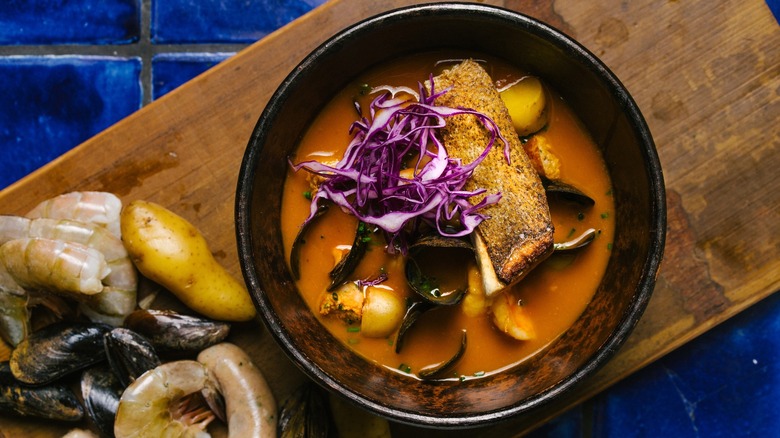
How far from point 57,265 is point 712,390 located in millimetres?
2340

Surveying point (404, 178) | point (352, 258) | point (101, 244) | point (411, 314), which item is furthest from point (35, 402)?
point (404, 178)

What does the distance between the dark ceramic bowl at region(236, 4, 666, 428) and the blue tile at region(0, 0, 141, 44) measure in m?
1.09

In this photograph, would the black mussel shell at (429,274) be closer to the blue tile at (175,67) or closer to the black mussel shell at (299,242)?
the black mussel shell at (299,242)

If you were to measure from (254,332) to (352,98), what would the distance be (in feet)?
2.79

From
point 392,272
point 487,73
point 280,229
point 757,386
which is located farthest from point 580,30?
point 757,386

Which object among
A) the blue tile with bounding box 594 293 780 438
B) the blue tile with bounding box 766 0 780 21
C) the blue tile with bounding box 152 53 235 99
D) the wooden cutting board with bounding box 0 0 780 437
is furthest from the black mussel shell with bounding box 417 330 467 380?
the blue tile with bounding box 766 0 780 21

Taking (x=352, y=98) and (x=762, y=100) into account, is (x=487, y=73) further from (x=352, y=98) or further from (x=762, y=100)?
(x=762, y=100)

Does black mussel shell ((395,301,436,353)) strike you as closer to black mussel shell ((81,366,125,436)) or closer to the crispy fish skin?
the crispy fish skin

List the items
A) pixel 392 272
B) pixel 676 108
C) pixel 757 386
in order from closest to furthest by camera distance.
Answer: pixel 392 272 → pixel 676 108 → pixel 757 386

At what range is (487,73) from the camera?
→ 2.45 metres

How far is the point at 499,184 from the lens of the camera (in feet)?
7.52

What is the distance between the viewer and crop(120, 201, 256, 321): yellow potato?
2.51 m

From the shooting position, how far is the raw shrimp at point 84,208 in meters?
2.60

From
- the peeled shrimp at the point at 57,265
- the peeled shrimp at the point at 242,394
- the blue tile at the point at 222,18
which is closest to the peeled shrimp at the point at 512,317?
the peeled shrimp at the point at 242,394
